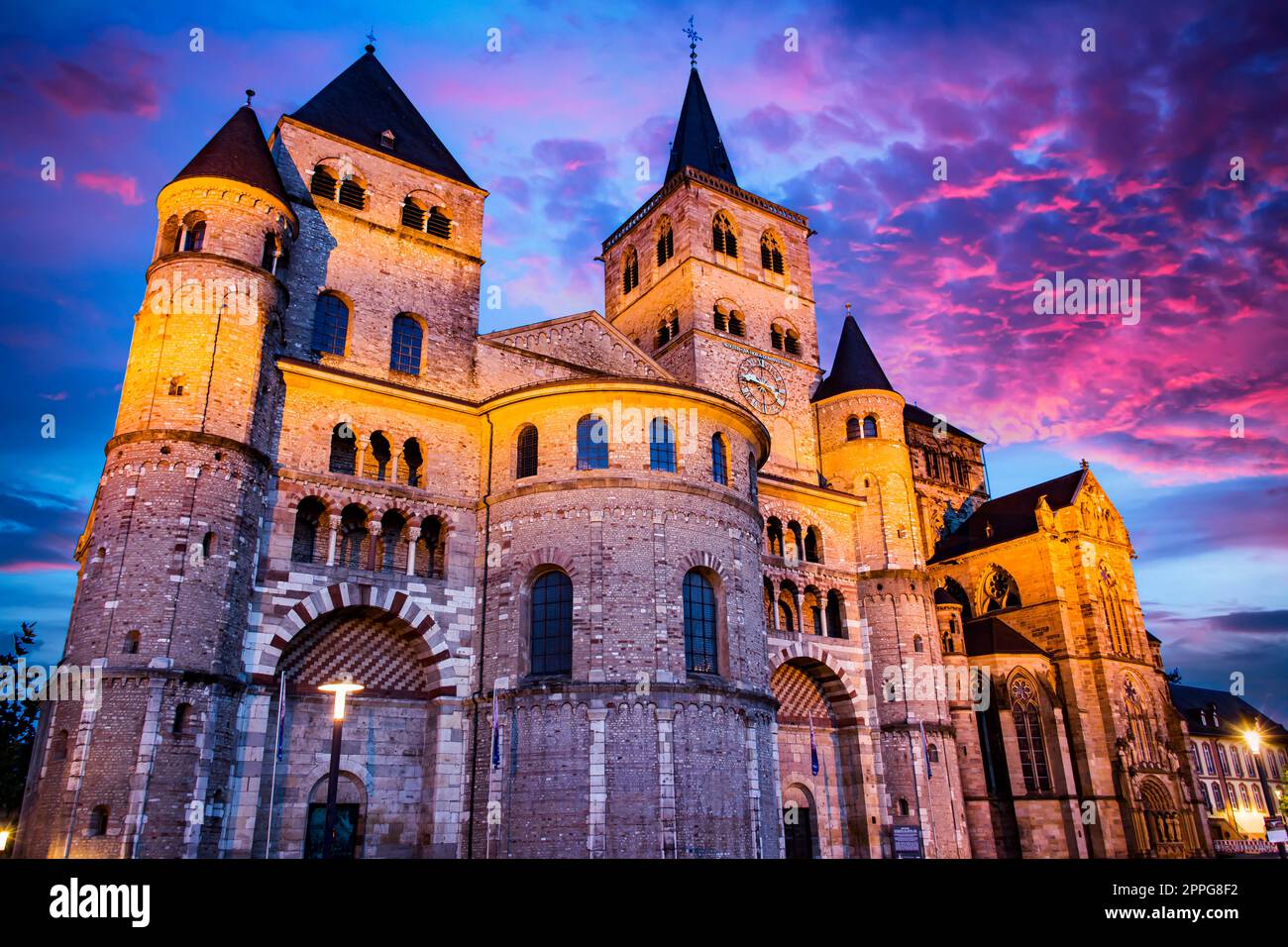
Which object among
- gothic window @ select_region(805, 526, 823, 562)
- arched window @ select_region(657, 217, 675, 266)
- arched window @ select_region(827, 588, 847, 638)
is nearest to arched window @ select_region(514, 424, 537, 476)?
gothic window @ select_region(805, 526, 823, 562)

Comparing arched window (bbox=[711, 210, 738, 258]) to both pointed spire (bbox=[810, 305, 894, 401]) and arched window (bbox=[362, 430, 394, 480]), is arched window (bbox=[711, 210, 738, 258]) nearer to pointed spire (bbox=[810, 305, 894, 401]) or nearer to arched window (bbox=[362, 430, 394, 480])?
pointed spire (bbox=[810, 305, 894, 401])

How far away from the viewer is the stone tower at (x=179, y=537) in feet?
65.5

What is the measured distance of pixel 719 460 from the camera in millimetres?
29516

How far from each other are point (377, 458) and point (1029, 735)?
3255 centimetres

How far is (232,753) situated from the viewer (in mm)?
22328

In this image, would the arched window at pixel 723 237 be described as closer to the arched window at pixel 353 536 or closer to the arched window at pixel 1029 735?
the arched window at pixel 1029 735

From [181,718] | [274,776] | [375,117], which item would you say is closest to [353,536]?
[274,776]

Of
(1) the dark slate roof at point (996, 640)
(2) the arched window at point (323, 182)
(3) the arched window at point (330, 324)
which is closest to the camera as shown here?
(3) the arched window at point (330, 324)

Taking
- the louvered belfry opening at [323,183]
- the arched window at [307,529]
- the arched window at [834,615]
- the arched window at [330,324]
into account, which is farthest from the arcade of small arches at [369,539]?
the arched window at [834,615]

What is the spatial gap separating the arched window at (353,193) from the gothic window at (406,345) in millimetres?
4531

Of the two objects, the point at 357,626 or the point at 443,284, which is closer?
the point at 357,626
